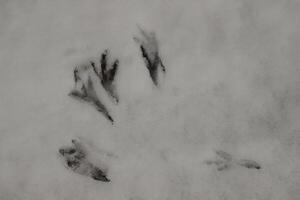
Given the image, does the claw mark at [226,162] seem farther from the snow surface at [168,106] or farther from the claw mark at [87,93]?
the claw mark at [87,93]

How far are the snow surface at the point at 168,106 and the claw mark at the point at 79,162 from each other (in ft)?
0.08

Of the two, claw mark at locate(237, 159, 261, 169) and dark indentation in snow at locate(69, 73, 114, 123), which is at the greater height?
dark indentation in snow at locate(69, 73, 114, 123)

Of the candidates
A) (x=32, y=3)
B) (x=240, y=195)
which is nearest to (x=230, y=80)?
(x=240, y=195)

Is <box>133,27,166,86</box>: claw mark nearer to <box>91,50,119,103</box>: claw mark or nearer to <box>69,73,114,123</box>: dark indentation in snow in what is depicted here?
<box>91,50,119,103</box>: claw mark

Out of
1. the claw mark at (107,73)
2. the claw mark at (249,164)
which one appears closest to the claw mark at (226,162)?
the claw mark at (249,164)

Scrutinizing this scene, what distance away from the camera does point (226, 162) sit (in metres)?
1.57

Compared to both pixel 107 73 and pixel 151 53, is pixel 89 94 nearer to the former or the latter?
pixel 107 73

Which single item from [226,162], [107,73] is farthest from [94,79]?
[226,162]

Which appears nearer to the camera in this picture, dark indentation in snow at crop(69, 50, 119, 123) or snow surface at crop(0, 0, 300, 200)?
snow surface at crop(0, 0, 300, 200)

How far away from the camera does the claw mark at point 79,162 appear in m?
1.59

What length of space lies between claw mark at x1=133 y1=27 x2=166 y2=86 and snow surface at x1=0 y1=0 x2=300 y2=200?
22 mm

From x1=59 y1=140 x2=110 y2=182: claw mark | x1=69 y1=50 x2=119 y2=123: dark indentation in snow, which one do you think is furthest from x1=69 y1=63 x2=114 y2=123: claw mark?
x1=59 y1=140 x2=110 y2=182: claw mark

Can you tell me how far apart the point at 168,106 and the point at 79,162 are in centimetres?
40

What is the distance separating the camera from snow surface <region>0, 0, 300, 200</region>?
1.55 meters
